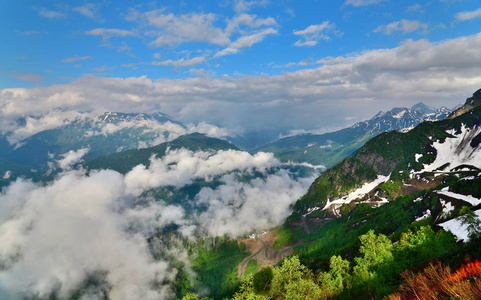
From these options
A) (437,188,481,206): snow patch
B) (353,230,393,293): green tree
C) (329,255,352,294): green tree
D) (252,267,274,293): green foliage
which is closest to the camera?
(353,230,393,293): green tree

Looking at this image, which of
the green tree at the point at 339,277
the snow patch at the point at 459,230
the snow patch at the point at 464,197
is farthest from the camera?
the snow patch at the point at 464,197

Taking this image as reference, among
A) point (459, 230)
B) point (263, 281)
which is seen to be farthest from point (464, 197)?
point (263, 281)

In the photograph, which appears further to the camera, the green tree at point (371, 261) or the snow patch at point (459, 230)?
the snow patch at point (459, 230)

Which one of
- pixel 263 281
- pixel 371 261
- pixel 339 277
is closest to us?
pixel 339 277

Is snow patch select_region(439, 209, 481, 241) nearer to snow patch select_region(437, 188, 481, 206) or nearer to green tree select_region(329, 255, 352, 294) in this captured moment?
green tree select_region(329, 255, 352, 294)

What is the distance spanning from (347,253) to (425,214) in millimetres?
70600

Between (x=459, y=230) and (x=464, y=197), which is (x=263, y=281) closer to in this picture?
(x=459, y=230)

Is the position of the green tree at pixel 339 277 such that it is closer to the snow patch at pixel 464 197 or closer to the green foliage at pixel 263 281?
the green foliage at pixel 263 281

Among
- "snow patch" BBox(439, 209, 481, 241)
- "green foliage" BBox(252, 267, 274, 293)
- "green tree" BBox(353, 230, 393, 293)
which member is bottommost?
"green foliage" BBox(252, 267, 274, 293)

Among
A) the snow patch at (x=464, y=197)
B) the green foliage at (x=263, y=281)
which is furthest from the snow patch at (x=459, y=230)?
the snow patch at (x=464, y=197)

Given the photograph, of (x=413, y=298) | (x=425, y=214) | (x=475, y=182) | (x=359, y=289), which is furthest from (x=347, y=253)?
(x=413, y=298)

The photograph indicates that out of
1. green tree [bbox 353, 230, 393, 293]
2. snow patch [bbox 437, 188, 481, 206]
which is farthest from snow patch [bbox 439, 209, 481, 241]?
snow patch [bbox 437, 188, 481, 206]

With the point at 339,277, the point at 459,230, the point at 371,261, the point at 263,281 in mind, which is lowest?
the point at 263,281

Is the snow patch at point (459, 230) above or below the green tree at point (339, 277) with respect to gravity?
above
